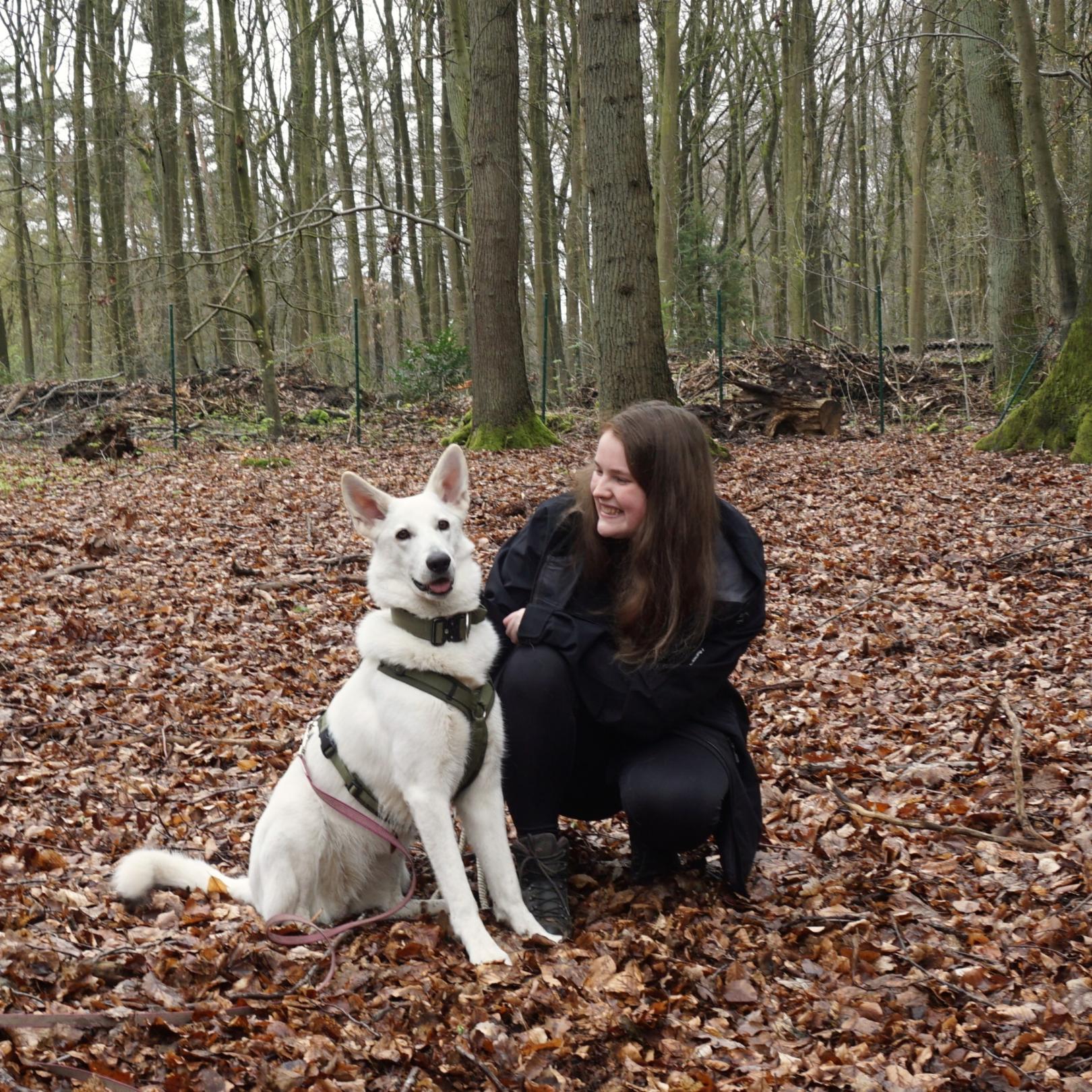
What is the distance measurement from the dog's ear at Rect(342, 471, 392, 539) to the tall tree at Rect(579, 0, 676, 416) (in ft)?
23.7

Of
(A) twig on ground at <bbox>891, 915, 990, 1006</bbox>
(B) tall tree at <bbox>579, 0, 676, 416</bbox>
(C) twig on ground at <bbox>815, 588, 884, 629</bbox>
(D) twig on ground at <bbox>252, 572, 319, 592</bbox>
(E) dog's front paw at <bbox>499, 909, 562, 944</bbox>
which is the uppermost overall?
(B) tall tree at <bbox>579, 0, 676, 416</bbox>

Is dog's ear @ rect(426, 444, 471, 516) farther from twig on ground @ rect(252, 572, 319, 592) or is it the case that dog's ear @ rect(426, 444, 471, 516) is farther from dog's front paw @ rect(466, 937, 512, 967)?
twig on ground @ rect(252, 572, 319, 592)

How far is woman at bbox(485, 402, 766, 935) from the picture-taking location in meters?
3.53

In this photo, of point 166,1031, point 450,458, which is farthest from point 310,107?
point 166,1031

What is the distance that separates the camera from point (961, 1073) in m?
2.64

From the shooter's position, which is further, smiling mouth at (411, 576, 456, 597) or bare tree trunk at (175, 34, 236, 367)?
bare tree trunk at (175, 34, 236, 367)

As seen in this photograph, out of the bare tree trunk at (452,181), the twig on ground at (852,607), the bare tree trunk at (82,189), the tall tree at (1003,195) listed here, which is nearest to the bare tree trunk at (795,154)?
the bare tree trunk at (452,181)

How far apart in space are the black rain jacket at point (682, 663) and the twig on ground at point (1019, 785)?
1.06 meters

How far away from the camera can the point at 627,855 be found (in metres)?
4.18

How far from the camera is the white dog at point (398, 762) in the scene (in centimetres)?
334

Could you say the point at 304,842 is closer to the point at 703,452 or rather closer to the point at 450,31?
the point at 703,452

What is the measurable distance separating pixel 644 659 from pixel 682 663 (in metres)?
0.13

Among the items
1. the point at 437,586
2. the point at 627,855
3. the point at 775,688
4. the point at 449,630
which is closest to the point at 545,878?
the point at 627,855

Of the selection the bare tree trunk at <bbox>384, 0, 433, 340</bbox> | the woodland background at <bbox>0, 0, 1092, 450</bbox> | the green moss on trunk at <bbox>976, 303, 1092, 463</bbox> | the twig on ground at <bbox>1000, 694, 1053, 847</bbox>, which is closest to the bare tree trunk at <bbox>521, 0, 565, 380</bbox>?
the woodland background at <bbox>0, 0, 1092, 450</bbox>
